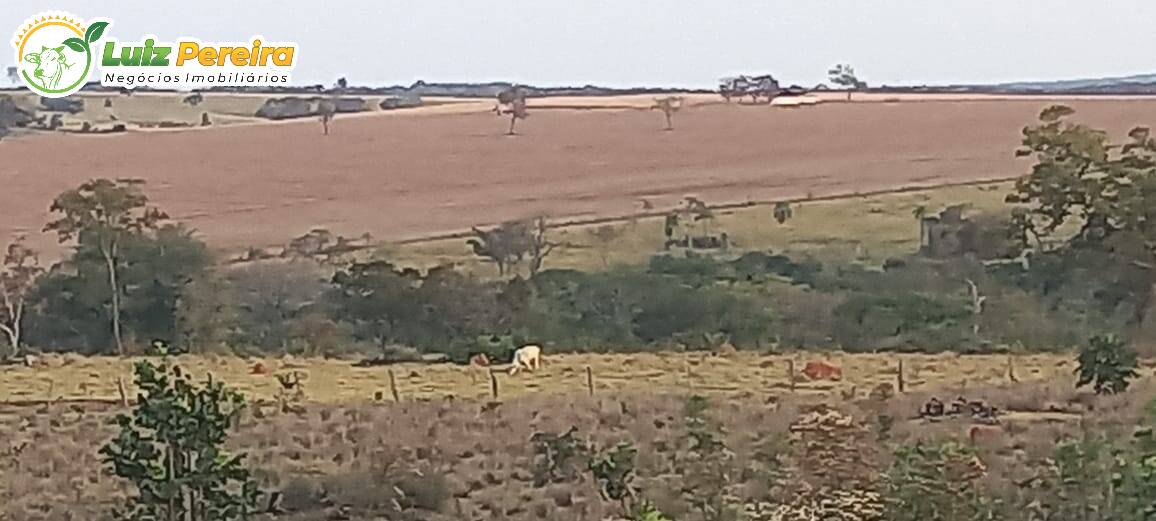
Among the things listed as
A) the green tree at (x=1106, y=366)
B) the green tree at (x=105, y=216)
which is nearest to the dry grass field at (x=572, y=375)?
the green tree at (x=1106, y=366)

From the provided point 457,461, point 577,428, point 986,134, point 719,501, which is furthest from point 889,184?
point 719,501

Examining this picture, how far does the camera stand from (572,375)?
1241cm

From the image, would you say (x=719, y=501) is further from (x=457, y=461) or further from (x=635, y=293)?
(x=635, y=293)

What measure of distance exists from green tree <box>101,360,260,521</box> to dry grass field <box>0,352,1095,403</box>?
3439mm

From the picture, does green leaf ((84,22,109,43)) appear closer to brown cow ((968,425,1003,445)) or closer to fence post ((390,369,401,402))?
fence post ((390,369,401,402))

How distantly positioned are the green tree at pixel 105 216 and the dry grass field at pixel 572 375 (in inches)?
56.2

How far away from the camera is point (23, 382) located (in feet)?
40.2

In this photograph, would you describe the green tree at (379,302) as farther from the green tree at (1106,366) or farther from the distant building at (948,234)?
the green tree at (1106,366)

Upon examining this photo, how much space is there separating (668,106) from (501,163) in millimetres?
2020

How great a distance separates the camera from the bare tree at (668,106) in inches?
651

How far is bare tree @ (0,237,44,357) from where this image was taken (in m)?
13.7

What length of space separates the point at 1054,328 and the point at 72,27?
8.12 metres

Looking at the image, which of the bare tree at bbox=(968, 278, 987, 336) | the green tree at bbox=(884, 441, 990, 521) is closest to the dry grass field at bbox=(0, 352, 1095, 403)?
the bare tree at bbox=(968, 278, 987, 336)

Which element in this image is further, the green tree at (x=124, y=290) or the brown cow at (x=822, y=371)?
the green tree at (x=124, y=290)
